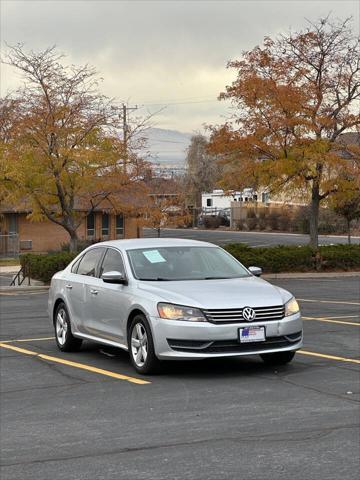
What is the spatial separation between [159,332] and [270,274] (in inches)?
842

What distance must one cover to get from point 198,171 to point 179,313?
3659 inches

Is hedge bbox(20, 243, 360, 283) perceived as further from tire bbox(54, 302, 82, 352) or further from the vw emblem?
the vw emblem

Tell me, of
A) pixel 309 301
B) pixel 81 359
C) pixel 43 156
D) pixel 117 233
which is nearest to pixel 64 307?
pixel 81 359

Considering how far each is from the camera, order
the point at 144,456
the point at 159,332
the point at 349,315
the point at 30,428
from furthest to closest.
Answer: the point at 349,315, the point at 159,332, the point at 30,428, the point at 144,456

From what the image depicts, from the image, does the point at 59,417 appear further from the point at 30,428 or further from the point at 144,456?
the point at 144,456

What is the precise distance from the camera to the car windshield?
10.2 metres

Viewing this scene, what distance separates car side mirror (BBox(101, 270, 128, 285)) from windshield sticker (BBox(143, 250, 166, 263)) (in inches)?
20.4

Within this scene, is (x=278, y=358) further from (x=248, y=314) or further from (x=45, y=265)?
(x=45, y=265)

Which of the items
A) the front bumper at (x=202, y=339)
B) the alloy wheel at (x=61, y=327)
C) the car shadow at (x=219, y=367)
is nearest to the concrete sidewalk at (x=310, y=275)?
the alloy wheel at (x=61, y=327)

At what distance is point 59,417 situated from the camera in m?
7.73

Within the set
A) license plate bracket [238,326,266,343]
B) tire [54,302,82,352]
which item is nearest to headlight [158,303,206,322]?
license plate bracket [238,326,266,343]

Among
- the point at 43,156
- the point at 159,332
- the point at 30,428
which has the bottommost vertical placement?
the point at 30,428

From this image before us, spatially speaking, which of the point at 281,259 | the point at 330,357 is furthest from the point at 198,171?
the point at 330,357

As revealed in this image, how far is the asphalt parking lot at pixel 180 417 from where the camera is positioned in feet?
19.5
